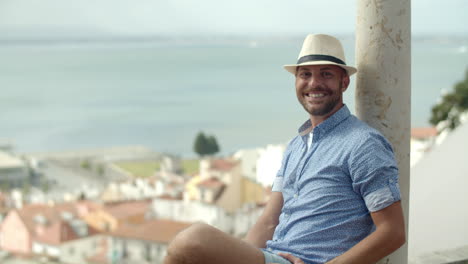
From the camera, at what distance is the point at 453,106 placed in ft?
54.6

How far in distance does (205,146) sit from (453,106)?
1158 inches

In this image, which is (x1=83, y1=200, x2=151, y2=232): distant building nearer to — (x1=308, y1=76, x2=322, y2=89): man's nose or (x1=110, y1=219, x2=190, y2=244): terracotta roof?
(x1=110, y1=219, x2=190, y2=244): terracotta roof

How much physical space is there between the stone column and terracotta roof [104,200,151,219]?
64.6ft

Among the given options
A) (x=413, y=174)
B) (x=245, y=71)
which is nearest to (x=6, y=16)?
(x=245, y=71)

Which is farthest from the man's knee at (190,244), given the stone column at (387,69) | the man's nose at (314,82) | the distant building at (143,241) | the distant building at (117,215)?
the distant building at (117,215)

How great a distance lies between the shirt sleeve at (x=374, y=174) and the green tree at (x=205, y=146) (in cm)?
4242

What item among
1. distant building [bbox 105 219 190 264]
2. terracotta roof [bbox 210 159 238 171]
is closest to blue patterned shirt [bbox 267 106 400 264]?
distant building [bbox 105 219 190 264]

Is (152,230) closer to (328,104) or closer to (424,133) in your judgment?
(424,133)

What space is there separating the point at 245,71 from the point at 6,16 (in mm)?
48123

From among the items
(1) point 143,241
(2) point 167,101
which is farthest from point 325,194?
(2) point 167,101

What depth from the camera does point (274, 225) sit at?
164cm

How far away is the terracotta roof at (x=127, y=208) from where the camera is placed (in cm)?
2108

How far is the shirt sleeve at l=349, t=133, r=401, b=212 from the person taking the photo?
1258mm

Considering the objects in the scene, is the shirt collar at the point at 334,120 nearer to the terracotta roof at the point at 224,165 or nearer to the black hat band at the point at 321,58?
the black hat band at the point at 321,58
